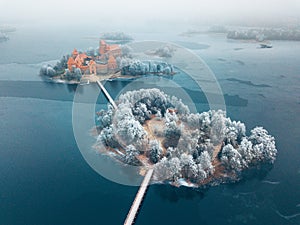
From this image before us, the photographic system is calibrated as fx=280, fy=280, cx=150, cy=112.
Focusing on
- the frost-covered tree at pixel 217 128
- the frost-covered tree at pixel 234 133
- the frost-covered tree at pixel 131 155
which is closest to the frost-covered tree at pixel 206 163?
the frost-covered tree at pixel 217 128

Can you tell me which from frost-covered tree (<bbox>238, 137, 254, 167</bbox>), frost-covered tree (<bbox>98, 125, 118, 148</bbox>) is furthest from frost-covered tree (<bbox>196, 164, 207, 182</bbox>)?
frost-covered tree (<bbox>98, 125, 118, 148</bbox>)

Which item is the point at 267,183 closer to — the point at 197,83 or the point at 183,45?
the point at 197,83

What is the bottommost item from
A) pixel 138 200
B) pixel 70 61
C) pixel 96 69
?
pixel 138 200

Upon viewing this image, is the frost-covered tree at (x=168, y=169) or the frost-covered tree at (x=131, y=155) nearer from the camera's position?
the frost-covered tree at (x=168, y=169)

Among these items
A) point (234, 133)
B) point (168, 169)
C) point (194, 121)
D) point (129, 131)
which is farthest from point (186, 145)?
point (129, 131)

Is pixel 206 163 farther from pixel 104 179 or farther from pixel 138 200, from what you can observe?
pixel 104 179

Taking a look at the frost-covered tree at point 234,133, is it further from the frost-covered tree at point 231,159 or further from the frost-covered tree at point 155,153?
the frost-covered tree at point 155,153
